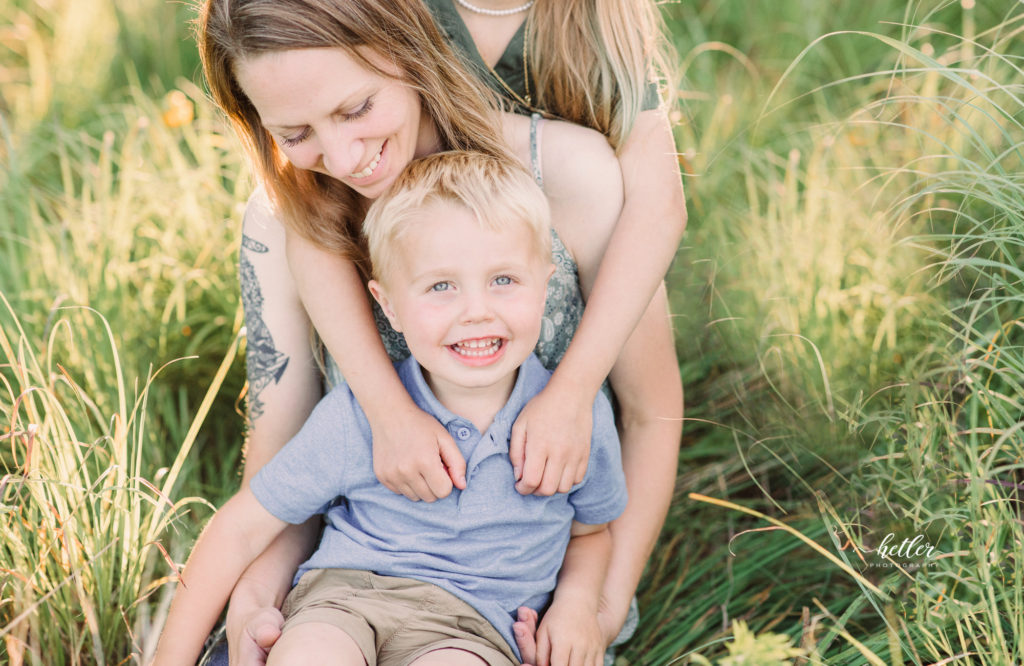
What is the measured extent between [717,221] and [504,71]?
985mm

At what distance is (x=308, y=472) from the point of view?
5.71ft

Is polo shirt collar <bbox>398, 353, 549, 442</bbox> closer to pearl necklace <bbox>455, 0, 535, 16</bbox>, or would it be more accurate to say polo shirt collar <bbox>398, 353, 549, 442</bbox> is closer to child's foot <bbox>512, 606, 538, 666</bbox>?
child's foot <bbox>512, 606, 538, 666</bbox>

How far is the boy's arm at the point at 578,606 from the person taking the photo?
168 centimetres

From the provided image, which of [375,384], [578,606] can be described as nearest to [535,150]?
[375,384]

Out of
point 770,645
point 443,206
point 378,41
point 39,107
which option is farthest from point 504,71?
point 39,107

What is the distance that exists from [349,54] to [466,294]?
492 mm

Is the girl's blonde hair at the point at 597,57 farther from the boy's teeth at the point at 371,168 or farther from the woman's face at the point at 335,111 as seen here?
the boy's teeth at the point at 371,168

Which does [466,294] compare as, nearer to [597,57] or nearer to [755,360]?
[597,57]

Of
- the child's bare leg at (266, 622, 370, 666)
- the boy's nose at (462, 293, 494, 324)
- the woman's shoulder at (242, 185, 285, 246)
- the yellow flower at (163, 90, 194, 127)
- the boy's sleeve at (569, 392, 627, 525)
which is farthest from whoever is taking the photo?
the yellow flower at (163, 90, 194, 127)

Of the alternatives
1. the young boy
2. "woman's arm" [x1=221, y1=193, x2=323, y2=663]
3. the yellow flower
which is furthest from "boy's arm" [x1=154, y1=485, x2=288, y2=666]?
the yellow flower

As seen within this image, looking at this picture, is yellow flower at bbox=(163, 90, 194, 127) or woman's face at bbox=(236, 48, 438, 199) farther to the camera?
yellow flower at bbox=(163, 90, 194, 127)

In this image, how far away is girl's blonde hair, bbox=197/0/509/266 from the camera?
1674mm

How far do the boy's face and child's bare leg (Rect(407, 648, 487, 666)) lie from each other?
0.44 m

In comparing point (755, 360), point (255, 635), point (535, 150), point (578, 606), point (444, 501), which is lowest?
point (755, 360)
